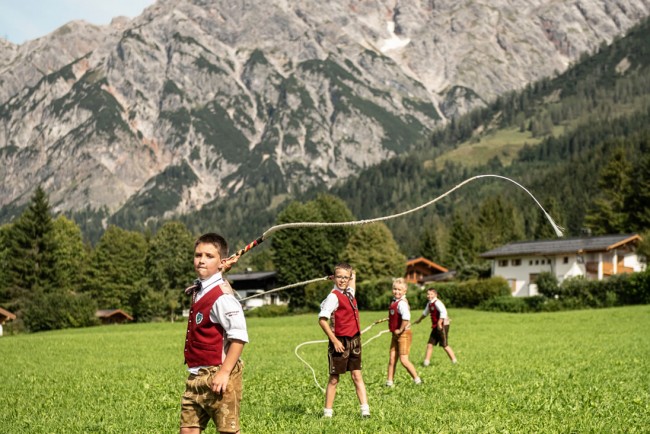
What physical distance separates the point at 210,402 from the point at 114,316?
4008 inches

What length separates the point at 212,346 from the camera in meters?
8.42

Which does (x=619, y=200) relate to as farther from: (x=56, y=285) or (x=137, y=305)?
(x=56, y=285)

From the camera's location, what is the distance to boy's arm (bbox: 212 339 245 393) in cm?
812

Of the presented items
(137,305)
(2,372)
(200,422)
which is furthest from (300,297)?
(200,422)

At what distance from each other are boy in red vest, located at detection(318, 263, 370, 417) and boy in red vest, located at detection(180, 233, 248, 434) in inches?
181

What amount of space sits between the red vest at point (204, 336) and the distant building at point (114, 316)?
319 ft

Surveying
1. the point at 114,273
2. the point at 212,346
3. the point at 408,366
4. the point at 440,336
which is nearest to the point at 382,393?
the point at 408,366

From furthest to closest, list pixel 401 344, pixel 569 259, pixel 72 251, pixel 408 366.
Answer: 1. pixel 72 251
2. pixel 569 259
3. pixel 401 344
4. pixel 408 366

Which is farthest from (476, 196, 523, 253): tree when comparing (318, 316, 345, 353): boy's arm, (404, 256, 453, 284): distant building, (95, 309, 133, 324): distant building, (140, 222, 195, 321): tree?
(318, 316, 345, 353): boy's arm

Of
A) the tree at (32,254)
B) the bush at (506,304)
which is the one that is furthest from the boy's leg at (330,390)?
the tree at (32,254)

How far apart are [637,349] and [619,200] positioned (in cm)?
9275

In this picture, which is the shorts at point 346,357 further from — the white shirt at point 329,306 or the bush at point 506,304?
the bush at point 506,304

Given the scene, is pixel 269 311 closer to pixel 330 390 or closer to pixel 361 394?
pixel 330 390

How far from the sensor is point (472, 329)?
4631cm
